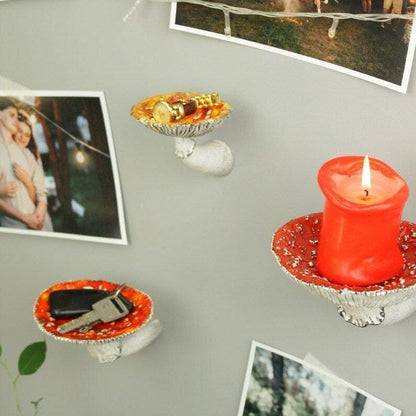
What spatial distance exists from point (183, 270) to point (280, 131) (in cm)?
23

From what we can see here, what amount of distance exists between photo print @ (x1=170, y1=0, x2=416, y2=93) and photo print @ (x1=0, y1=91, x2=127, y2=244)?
0.19 meters

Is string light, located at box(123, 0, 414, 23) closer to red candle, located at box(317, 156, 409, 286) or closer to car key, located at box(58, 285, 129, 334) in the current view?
red candle, located at box(317, 156, 409, 286)

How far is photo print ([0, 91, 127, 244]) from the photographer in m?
0.81

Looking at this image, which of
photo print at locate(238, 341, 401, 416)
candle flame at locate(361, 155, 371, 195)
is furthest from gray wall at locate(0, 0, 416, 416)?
candle flame at locate(361, 155, 371, 195)

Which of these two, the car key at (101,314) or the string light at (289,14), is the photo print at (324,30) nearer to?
the string light at (289,14)

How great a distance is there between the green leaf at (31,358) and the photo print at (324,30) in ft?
1.49

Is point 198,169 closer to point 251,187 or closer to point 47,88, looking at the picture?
point 251,187

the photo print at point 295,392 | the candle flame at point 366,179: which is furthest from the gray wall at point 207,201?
the candle flame at point 366,179

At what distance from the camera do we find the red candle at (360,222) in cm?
50

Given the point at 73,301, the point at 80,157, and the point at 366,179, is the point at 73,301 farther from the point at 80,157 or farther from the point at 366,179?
the point at 366,179

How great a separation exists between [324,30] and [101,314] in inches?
15.5

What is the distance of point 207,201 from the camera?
0.77 m

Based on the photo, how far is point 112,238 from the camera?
85cm

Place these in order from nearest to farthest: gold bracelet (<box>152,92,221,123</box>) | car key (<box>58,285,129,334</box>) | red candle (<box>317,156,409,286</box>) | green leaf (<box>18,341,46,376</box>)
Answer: red candle (<box>317,156,409,286</box>)
gold bracelet (<box>152,92,221,123</box>)
car key (<box>58,285,129,334</box>)
green leaf (<box>18,341,46,376</box>)
